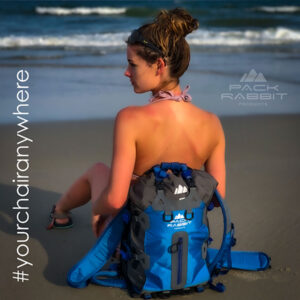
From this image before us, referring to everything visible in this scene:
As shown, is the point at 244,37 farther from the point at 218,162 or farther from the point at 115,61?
the point at 218,162

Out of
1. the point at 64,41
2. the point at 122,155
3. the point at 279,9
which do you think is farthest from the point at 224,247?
the point at 279,9

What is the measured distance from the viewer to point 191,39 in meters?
12.1

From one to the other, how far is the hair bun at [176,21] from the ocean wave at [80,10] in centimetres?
1589

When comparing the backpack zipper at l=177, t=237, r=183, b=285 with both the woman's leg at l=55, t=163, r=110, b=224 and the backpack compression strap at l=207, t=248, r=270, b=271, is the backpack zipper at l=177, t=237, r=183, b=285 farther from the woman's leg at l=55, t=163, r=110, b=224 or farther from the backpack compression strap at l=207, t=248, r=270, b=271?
the woman's leg at l=55, t=163, r=110, b=224

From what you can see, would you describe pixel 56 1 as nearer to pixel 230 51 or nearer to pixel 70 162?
pixel 230 51

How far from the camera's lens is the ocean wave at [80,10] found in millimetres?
17862

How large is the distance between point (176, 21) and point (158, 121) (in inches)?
18.6

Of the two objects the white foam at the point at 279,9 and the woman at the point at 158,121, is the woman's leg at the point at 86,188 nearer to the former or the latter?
the woman at the point at 158,121

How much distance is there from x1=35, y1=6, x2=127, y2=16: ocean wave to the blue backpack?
1591 cm

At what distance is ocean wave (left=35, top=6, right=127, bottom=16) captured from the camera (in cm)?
1786

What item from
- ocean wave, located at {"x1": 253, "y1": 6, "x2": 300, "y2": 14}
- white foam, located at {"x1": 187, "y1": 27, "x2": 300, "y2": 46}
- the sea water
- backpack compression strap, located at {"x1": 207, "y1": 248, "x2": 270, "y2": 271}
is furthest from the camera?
ocean wave, located at {"x1": 253, "y1": 6, "x2": 300, "y2": 14}

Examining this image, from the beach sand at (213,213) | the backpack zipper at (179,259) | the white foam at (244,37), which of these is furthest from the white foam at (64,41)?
the backpack zipper at (179,259)

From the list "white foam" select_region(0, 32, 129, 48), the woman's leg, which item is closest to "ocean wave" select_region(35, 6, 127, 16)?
"white foam" select_region(0, 32, 129, 48)

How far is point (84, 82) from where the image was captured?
291 inches
